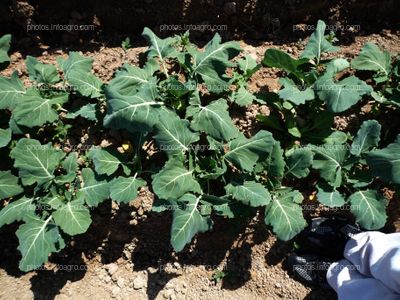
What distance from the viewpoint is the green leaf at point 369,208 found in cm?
390

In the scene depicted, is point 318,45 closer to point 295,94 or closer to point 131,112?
point 295,94

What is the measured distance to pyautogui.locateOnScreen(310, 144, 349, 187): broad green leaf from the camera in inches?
160

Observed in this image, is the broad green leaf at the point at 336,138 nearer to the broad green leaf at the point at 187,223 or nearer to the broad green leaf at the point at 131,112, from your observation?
the broad green leaf at the point at 187,223

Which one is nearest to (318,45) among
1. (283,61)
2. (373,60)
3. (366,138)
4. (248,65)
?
(283,61)

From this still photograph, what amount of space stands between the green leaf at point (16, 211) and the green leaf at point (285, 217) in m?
2.31

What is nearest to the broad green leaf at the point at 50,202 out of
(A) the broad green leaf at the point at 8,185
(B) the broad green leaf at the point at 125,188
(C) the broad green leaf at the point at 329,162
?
(A) the broad green leaf at the point at 8,185

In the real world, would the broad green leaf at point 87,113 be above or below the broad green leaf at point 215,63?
below

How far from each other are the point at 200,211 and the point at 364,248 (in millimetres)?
1546

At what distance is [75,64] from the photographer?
4340 mm

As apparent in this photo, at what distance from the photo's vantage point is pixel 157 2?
15.4ft

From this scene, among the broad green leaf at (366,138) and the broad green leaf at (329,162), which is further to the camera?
the broad green leaf at (329,162)

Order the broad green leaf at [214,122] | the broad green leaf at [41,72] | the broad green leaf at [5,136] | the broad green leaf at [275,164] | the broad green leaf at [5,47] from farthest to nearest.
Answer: the broad green leaf at [5,47] < the broad green leaf at [41,72] < the broad green leaf at [5,136] < the broad green leaf at [275,164] < the broad green leaf at [214,122]

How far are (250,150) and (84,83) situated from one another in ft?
5.91

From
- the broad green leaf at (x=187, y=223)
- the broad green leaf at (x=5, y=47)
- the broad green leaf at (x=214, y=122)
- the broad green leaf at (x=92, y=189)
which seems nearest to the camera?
the broad green leaf at (x=187, y=223)
